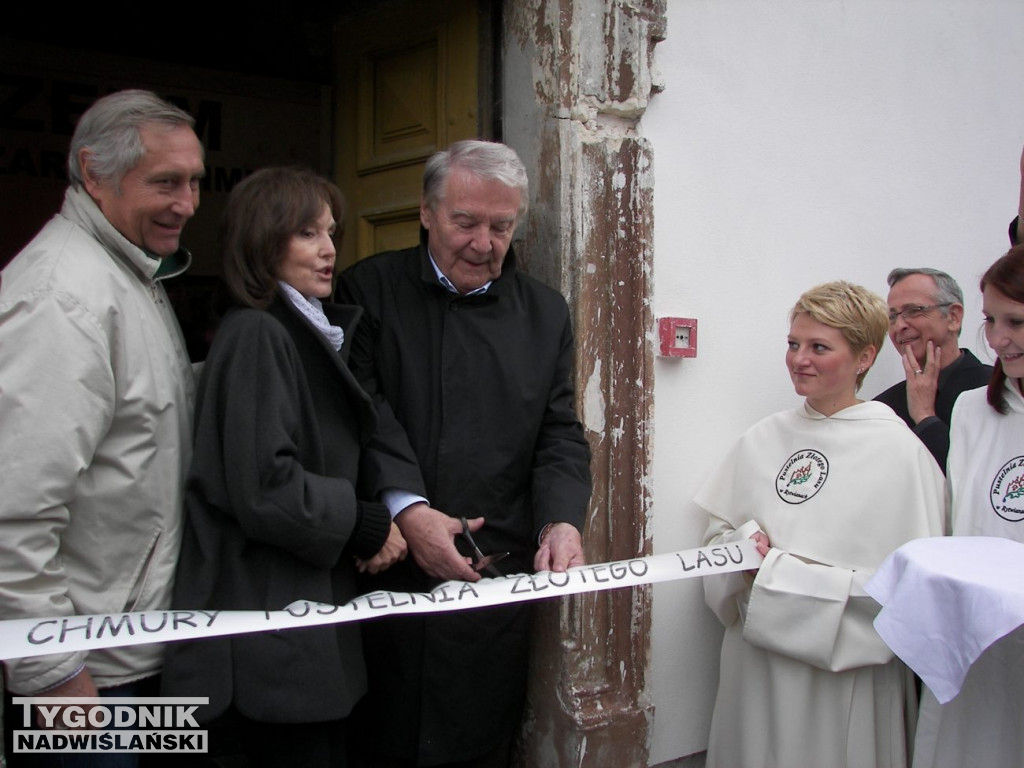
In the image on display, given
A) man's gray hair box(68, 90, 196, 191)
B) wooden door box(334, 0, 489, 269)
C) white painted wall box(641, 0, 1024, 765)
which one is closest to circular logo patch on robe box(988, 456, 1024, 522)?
white painted wall box(641, 0, 1024, 765)

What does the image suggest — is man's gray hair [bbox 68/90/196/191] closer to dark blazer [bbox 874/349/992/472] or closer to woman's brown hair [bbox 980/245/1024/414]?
woman's brown hair [bbox 980/245/1024/414]

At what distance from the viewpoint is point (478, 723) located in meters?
2.70

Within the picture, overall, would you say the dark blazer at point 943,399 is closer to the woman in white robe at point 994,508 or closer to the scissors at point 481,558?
the woman in white robe at point 994,508

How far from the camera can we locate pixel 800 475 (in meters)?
3.06

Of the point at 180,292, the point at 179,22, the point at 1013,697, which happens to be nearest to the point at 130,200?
the point at 1013,697

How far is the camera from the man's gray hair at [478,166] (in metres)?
2.66

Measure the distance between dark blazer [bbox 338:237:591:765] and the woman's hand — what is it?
0.23m

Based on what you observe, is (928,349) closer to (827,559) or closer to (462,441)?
(827,559)

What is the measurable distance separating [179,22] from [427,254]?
10.9 feet

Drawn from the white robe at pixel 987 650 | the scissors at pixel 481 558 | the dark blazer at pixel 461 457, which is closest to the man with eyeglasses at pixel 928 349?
the white robe at pixel 987 650

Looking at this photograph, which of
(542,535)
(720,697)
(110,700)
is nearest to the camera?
(110,700)

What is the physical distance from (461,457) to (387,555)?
38cm

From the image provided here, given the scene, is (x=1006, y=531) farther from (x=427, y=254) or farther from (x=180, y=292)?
(x=180, y=292)

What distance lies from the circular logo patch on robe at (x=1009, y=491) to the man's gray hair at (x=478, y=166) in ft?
5.05
